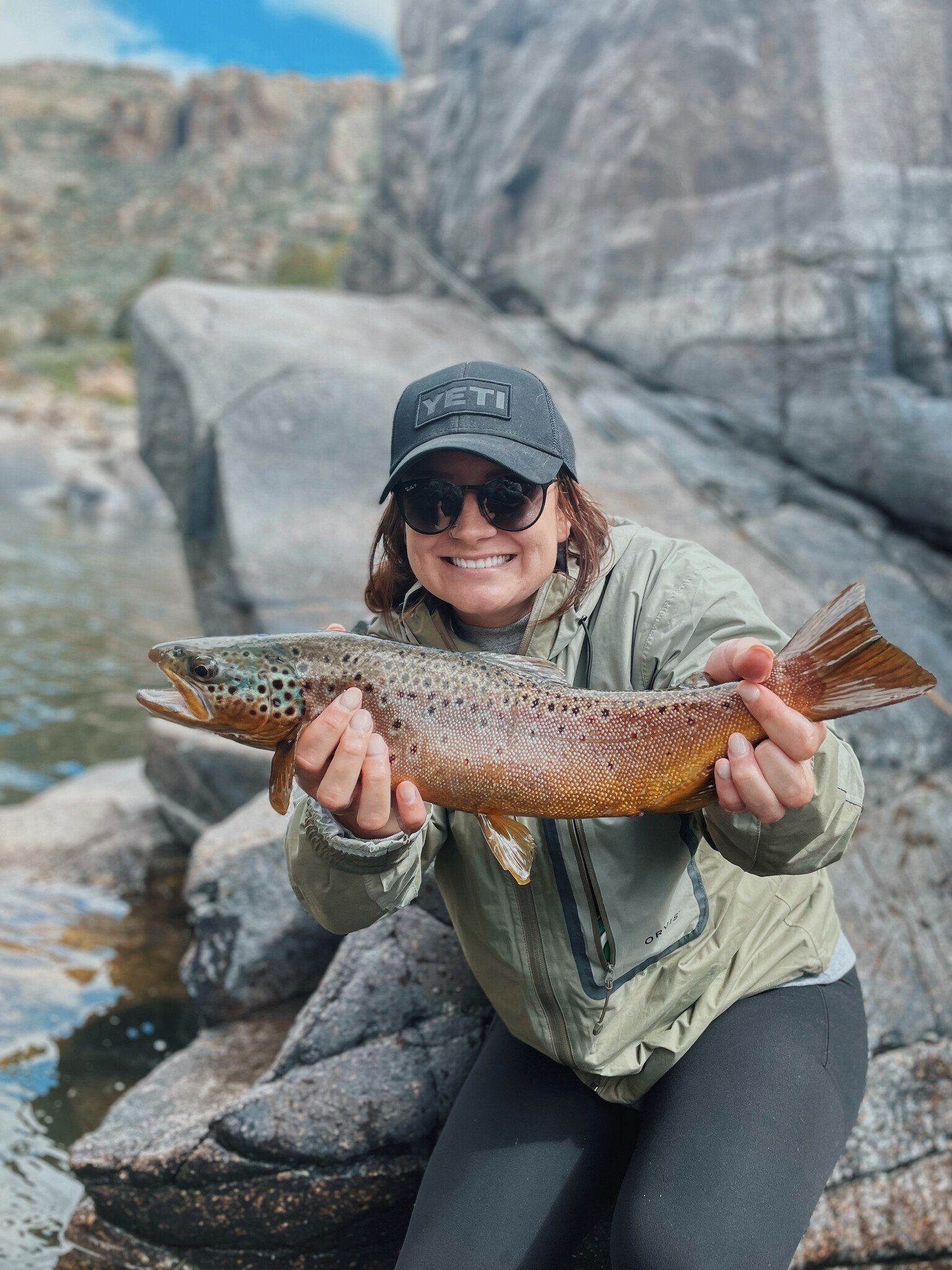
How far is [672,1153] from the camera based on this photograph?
2361 mm

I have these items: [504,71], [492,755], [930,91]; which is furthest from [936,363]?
[504,71]

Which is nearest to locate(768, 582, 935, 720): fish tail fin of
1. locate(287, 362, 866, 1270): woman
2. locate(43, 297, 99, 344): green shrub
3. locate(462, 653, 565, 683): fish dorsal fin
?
locate(287, 362, 866, 1270): woman

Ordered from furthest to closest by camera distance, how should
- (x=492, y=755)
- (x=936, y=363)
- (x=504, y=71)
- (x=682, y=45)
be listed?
(x=504, y=71)
(x=682, y=45)
(x=936, y=363)
(x=492, y=755)

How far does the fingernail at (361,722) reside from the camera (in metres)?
2.24

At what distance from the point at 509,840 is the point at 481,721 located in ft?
0.94

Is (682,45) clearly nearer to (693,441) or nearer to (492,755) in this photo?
(693,441)

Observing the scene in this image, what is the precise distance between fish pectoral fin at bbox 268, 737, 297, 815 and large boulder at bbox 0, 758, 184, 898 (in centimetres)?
401

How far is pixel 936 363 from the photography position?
6191mm

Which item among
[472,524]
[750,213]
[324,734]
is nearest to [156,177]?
[750,213]

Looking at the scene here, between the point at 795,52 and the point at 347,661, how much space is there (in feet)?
22.7

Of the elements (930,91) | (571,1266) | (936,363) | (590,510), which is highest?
(930,91)

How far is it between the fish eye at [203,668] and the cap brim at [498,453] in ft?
1.92

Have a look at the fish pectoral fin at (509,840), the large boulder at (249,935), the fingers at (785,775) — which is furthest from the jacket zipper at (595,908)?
the large boulder at (249,935)

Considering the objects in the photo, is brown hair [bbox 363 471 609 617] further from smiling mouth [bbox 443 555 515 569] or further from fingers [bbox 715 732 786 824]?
fingers [bbox 715 732 786 824]
